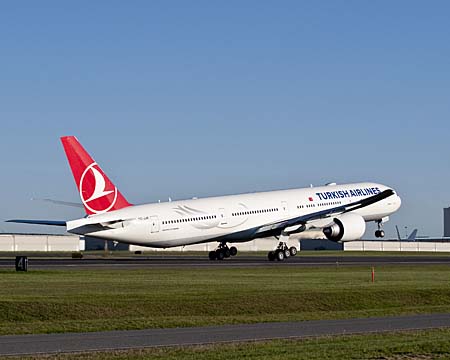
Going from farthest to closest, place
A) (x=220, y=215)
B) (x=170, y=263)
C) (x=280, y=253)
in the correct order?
(x=280, y=253), (x=220, y=215), (x=170, y=263)

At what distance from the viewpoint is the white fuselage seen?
238 ft

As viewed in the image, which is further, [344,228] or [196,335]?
[344,228]

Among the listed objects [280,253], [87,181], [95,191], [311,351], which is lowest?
[311,351]

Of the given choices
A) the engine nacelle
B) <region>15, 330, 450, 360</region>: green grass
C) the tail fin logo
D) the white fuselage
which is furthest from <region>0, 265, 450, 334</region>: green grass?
the engine nacelle

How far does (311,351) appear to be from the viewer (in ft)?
76.0

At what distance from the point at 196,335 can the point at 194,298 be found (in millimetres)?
11433

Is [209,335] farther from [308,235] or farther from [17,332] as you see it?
[308,235]

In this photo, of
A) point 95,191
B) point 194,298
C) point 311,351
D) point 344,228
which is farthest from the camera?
point 344,228

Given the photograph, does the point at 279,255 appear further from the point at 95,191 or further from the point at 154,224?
the point at 95,191

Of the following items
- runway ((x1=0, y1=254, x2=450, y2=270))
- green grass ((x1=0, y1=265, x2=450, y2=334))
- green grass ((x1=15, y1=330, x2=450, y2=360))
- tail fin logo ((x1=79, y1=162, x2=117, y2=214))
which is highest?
tail fin logo ((x1=79, y1=162, x2=117, y2=214))

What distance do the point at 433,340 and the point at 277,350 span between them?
4420 millimetres

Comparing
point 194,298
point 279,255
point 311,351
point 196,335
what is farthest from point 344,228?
point 311,351

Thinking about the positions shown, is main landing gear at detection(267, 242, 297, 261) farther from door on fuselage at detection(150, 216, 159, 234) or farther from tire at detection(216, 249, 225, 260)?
door on fuselage at detection(150, 216, 159, 234)

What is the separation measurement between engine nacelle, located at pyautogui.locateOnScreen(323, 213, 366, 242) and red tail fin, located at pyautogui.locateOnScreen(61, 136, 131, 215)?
17395 mm
